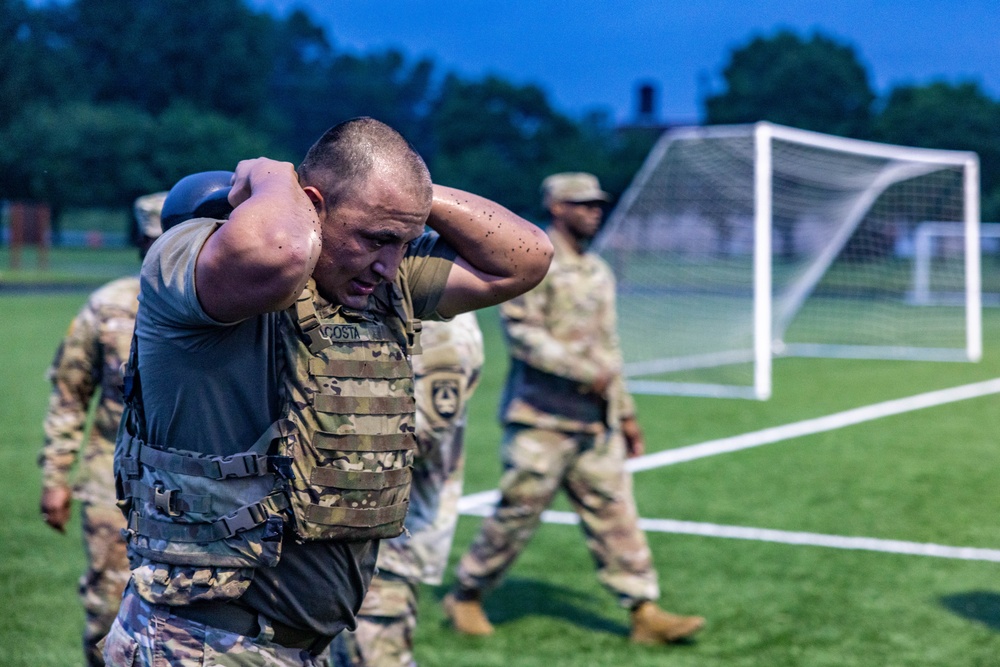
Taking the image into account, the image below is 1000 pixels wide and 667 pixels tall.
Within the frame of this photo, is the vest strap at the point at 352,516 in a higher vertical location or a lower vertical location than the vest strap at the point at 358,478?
lower

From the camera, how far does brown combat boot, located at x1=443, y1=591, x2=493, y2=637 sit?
6.15 m

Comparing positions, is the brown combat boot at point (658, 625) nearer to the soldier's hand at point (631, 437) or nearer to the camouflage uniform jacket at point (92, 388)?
the soldier's hand at point (631, 437)

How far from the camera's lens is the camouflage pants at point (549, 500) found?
20.1ft

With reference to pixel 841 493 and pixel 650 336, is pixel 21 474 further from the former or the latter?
pixel 650 336

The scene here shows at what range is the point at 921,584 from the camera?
23.0ft

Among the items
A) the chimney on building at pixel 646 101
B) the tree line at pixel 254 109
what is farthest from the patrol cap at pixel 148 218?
the chimney on building at pixel 646 101

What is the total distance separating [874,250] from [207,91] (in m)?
49.4

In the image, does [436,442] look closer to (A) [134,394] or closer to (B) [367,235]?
(A) [134,394]

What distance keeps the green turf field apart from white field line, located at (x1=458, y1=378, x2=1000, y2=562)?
14 cm

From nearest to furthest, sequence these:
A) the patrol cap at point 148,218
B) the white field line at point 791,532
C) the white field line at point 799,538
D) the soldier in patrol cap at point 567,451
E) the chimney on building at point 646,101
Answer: the patrol cap at point 148,218
the soldier in patrol cap at point 567,451
the white field line at point 799,538
the white field line at point 791,532
the chimney on building at point 646,101

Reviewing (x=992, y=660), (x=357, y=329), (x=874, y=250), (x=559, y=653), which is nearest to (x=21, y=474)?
(x=559, y=653)

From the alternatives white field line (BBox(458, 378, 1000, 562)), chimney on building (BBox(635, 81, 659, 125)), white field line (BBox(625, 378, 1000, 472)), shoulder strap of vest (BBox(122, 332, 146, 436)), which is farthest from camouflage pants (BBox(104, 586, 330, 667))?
chimney on building (BBox(635, 81, 659, 125))

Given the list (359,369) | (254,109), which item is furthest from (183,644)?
(254,109)

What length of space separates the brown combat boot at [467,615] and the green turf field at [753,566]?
0.30 feet
